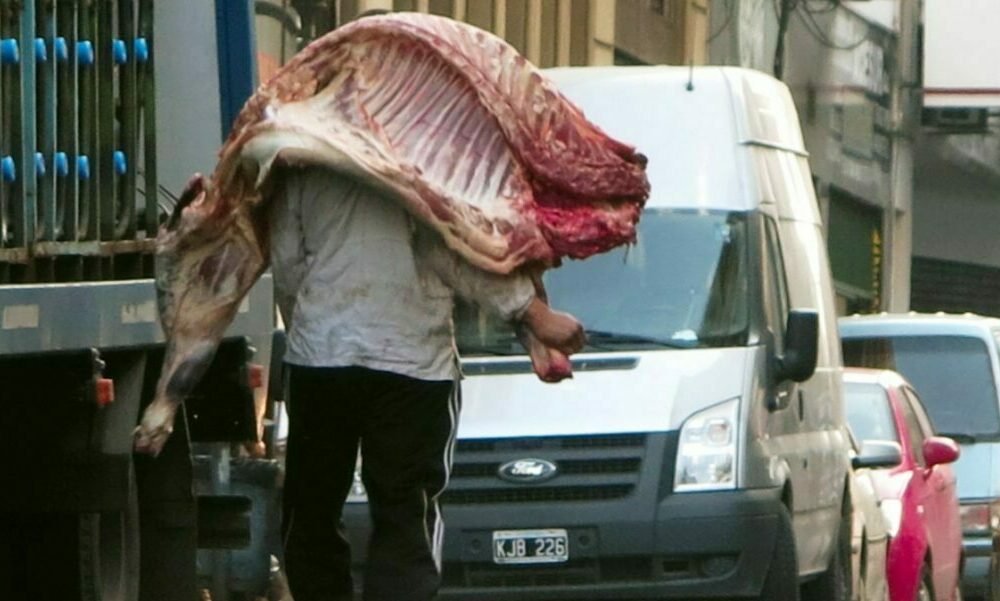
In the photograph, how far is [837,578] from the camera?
1427cm

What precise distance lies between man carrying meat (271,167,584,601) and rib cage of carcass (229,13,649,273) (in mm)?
92

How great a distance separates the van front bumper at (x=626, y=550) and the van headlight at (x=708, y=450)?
0.06 metres

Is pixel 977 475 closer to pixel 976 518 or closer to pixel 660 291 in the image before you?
pixel 976 518

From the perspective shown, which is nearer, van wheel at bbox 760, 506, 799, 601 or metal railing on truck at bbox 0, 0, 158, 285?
metal railing on truck at bbox 0, 0, 158, 285

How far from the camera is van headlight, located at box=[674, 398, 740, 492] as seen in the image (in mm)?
12281

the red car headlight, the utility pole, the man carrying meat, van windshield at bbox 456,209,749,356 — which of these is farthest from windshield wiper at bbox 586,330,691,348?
the utility pole

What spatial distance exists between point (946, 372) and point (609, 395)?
31.0 ft

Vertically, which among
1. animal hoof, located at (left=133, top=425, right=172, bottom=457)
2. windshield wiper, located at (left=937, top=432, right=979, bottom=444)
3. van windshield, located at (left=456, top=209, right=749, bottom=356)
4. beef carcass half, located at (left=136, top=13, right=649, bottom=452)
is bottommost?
windshield wiper, located at (left=937, top=432, right=979, bottom=444)

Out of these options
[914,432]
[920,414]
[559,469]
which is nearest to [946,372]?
[920,414]

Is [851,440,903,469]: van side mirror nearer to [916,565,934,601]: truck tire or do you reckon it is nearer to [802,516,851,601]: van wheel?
[802,516,851,601]: van wheel

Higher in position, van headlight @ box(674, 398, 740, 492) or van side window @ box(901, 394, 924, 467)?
van headlight @ box(674, 398, 740, 492)

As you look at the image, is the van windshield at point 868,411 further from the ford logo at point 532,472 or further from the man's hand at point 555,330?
the man's hand at point 555,330

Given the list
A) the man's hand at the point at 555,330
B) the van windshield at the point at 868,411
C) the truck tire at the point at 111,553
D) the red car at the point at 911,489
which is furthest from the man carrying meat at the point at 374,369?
the van windshield at the point at 868,411

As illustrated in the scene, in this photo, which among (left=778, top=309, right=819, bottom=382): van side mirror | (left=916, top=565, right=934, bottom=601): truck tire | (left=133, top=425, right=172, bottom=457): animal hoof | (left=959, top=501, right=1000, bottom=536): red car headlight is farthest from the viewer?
(left=959, top=501, right=1000, bottom=536): red car headlight
